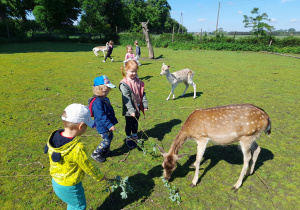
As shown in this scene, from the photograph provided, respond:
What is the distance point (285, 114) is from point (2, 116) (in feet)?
34.8

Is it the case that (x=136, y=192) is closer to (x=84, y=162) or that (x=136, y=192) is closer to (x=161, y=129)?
(x=84, y=162)

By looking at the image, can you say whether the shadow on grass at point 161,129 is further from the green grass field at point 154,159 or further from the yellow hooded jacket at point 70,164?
the yellow hooded jacket at point 70,164

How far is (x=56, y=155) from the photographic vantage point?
2191 mm

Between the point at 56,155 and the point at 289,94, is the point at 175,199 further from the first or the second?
the point at 289,94

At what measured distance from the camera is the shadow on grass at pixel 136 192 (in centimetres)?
333

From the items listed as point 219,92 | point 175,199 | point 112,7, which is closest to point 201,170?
point 175,199

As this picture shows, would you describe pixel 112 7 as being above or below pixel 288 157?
above

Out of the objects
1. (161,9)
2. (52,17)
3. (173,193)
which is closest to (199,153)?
(173,193)

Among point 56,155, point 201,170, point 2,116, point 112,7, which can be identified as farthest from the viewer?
point 112,7

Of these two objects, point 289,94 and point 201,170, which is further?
point 289,94

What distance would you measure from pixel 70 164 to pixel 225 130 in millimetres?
2975

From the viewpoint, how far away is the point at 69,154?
230cm

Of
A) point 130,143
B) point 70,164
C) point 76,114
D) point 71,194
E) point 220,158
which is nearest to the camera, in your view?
point 76,114

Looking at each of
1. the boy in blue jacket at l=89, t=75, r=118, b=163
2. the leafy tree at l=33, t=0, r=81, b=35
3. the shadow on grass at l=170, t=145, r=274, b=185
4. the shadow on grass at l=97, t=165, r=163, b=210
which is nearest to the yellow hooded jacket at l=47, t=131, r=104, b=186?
the shadow on grass at l=97, t=165, r=163, b=210
